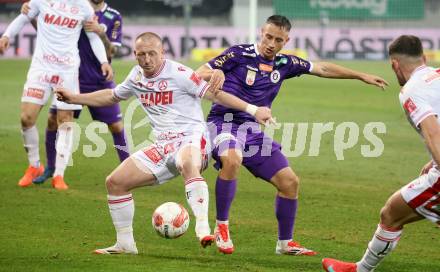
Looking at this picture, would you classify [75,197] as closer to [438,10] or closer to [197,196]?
[197,196]

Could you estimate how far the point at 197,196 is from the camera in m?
8.30

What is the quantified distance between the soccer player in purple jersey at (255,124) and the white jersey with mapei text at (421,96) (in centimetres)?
211

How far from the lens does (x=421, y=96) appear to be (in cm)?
704

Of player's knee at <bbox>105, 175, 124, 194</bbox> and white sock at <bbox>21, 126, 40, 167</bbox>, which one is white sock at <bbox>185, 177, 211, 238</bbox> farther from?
white sock at <bbox>21, 126, 40, 167</bbox>

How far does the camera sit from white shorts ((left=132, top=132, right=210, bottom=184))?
8.66m

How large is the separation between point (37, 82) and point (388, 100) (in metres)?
16.8

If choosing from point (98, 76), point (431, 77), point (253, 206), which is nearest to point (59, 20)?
point (98, 76)

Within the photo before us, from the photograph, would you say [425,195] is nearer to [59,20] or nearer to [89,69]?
[59,20]

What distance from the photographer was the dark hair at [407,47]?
7398 mm

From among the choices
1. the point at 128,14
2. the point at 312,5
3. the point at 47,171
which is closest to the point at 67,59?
the point at 47,171

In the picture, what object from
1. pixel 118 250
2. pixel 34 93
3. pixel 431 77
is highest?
pixel 431 77

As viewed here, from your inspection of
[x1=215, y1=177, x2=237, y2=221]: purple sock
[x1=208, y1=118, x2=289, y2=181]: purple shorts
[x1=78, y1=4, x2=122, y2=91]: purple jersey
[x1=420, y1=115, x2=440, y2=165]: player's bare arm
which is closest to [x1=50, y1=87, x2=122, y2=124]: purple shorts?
[x1=78, y1=4, x2=122, y2=91]: purple jersey

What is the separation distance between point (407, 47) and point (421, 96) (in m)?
0.55

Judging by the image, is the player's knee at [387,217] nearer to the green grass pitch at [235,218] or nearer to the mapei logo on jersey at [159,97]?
the green grass pitch at [235,218]
